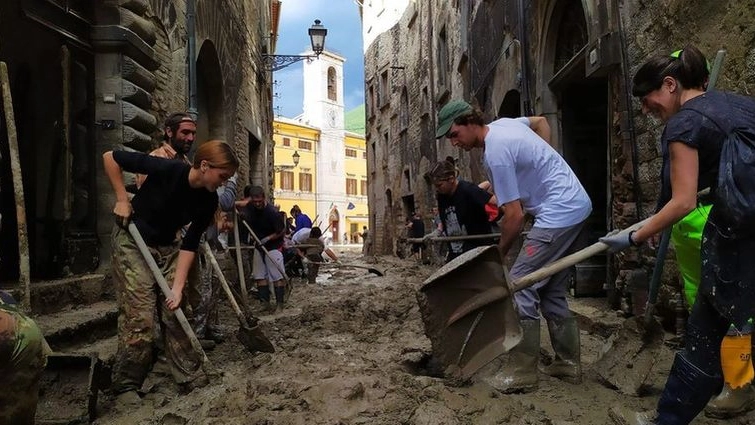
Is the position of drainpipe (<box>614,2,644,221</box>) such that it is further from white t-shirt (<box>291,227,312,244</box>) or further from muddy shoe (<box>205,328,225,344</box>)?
white t-shirt (<box>291,227,312,244</box>)

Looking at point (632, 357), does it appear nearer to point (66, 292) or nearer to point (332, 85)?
point (66, 292)

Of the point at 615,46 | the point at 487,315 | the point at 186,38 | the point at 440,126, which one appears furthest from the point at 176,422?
the point at 186,38

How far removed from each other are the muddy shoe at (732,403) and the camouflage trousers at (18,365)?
276 cm

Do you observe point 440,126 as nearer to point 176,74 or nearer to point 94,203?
point 94,203

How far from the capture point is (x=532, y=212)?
3318 millimetres

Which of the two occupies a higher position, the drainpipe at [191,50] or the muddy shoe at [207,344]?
the drainpipe at [191,50]

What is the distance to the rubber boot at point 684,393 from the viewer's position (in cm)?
207

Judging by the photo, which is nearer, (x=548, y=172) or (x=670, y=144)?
(x=670, y=144)

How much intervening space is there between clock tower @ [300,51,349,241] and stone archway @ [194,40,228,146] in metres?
36.0

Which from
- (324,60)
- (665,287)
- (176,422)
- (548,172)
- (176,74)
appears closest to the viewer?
(176,422)


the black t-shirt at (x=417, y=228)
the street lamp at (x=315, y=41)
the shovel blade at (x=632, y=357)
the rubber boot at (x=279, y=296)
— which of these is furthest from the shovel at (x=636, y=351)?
the black t-shirt at (x=417, y=228)

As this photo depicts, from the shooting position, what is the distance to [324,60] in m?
48.8

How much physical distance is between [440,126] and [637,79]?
4.00ft

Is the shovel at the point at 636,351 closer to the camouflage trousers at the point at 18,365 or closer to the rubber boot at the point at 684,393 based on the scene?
the rubber boot at the point at 684,393
